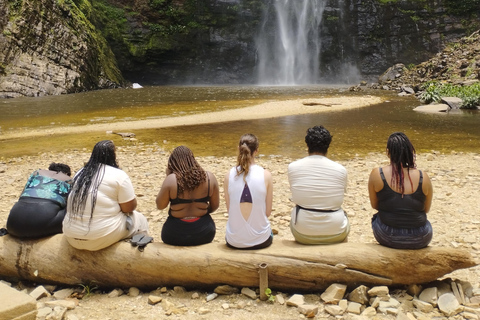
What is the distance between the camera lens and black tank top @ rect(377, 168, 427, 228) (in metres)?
3.97

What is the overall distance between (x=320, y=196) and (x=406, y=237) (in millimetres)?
953

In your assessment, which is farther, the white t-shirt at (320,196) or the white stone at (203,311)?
the white t-shirt at (320,196)

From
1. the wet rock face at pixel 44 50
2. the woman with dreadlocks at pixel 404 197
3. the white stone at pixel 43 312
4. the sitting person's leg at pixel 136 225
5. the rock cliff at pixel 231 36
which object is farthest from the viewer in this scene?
the rock cliff at pixel 231 36

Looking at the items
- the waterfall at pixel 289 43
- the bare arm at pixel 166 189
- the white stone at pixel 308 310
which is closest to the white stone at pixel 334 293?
the white stone at pixel 308 310

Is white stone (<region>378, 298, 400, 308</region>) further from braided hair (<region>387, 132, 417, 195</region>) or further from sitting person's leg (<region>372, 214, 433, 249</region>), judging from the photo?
braided hair (<region>387, 132, 417, 195</region>)

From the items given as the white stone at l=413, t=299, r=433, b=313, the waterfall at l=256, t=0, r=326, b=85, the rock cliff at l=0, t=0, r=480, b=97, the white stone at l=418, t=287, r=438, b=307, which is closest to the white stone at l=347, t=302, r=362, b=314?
the white stone at l=413, t=299, r=433, b=313

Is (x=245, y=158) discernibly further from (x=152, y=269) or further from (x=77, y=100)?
(x=77, y=100)

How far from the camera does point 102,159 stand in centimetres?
423

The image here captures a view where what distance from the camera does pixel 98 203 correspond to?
4.12 m

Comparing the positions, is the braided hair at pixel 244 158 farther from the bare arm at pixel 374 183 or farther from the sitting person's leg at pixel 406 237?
the sitting person's leg at pixel 406 237

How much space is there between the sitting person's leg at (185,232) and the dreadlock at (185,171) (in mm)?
380

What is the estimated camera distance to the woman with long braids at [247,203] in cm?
416

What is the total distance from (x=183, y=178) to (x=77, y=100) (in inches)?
1023

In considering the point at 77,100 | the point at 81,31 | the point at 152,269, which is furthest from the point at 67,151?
the point at 81,31
